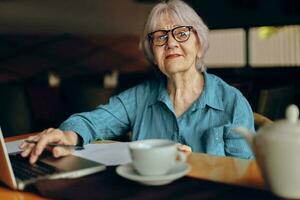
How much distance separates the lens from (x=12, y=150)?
140 cm

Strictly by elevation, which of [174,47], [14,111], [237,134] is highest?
[174,47]

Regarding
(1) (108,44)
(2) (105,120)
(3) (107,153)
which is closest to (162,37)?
(2) (105,120)

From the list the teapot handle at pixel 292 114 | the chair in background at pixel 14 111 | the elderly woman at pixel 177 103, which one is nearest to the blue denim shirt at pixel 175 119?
the elderly woman at pixel 177 103

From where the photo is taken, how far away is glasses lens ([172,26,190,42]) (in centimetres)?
157

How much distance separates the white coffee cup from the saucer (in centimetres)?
1

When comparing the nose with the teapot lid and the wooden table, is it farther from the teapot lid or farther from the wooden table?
the teapot lid

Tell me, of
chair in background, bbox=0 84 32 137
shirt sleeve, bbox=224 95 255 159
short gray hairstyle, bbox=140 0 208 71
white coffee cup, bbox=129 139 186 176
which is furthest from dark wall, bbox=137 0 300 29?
white coffee cup, bbox=129 139 186 176

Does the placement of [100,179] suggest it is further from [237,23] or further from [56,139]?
[237,23]

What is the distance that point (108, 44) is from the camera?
6391 mm

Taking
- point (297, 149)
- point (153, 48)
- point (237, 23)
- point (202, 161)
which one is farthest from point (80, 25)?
point (297, 149)

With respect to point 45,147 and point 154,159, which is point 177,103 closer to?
point 45,147

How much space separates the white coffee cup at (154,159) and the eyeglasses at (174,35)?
683 mm

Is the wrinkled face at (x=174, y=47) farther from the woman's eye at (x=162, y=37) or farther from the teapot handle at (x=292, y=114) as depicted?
the teapot handle at (x=292, y=114)

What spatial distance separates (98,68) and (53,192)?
5435 millimetres
